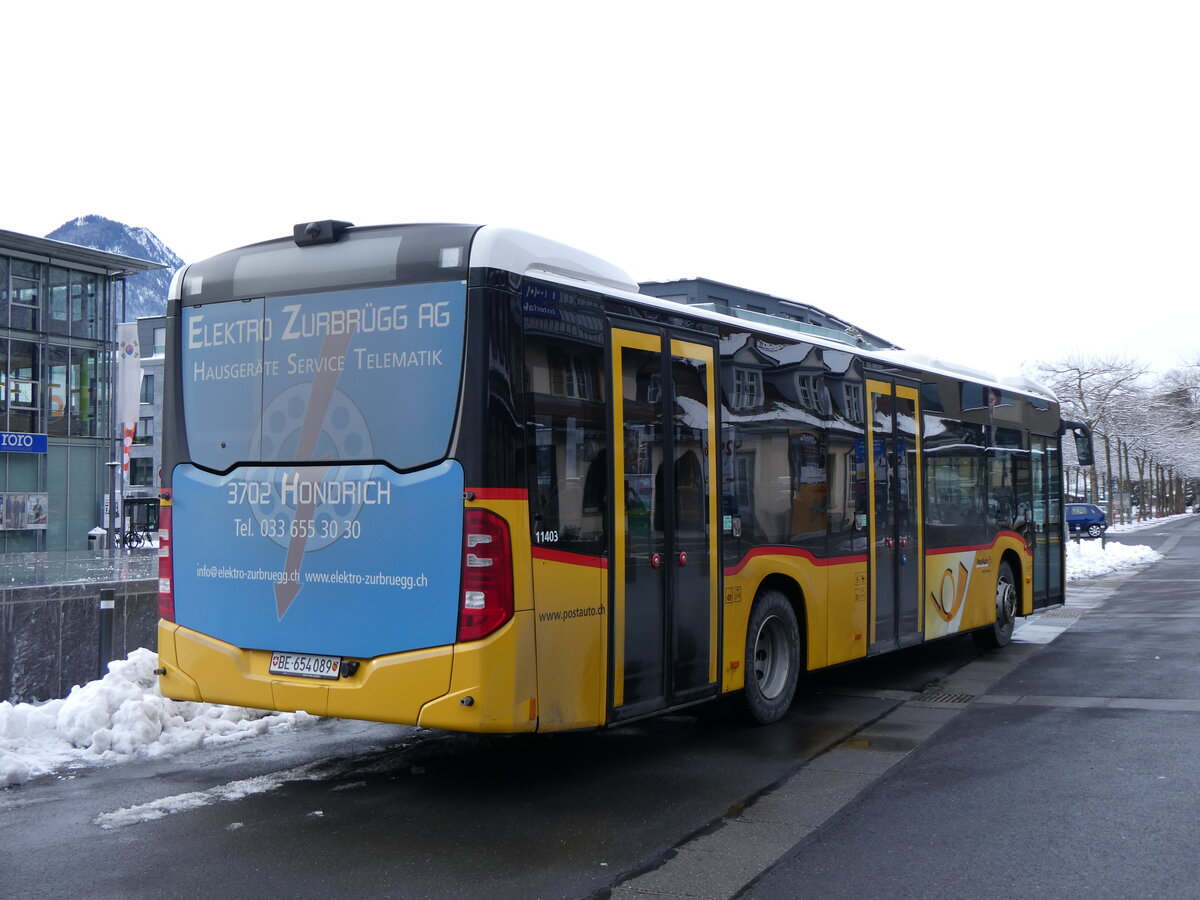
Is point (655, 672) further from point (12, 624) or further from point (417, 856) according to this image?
point (12, 624)

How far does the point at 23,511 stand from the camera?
108ft

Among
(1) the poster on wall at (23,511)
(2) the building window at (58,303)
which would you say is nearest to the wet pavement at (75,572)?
(1) the poster on wall at (23,511)

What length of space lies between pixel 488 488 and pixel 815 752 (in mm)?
3297

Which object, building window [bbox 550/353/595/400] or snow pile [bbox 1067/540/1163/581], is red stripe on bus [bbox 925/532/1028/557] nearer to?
building window [bbox 550/353/595/400]

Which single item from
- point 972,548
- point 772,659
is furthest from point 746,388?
point 972,548

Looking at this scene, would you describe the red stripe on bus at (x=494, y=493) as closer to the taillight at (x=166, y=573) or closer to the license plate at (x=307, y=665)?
the license plate at (x=307, y=665)

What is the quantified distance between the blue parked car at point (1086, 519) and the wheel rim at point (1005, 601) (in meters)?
39.4

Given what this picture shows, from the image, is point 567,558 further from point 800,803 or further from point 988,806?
point 988,806

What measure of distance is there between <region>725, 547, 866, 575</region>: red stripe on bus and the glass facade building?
94.1 ft

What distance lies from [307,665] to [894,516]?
5922 mm

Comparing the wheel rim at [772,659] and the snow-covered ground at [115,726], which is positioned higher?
the wheel rim at [772,659]

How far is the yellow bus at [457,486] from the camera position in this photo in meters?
6.11

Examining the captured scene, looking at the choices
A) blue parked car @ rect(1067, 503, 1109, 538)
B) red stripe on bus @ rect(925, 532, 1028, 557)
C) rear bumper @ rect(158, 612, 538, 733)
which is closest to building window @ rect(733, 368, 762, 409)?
rear bumper @ rect(158, 612, 538, 733)

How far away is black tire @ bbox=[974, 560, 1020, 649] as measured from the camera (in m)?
13.1
